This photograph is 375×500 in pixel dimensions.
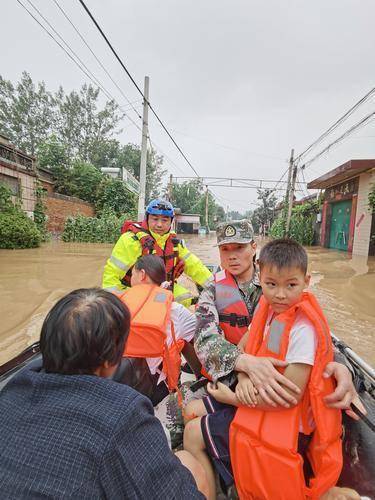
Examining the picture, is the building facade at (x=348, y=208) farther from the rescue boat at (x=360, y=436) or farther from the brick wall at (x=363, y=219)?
the rescue boat at (x=360, y=436)

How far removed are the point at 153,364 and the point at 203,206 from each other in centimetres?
4867

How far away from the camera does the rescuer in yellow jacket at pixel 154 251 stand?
9.11ft

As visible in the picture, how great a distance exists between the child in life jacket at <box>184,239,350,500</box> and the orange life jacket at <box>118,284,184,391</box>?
0.37 metres

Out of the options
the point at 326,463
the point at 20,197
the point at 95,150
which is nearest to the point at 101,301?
the point at 326,463

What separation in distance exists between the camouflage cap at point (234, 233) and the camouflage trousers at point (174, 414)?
900 millimetres

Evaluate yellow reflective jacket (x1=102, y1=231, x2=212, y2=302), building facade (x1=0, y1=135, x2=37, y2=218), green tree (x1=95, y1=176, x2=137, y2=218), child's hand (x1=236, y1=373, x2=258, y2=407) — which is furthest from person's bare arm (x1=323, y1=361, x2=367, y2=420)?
green tree (x1=95, y1=176, x2=137, y2=218)

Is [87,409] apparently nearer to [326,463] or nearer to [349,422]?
[326,463]

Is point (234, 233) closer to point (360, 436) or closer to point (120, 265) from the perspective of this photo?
point (360, 436)

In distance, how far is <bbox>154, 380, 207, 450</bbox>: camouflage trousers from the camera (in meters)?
1.77

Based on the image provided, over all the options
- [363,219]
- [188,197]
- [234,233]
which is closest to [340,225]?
[363,219]

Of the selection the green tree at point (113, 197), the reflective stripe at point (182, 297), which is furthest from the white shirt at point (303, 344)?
Result: the green tree at point (113, 197)

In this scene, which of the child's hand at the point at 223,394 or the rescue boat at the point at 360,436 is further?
the child's hand at the point at 223,394

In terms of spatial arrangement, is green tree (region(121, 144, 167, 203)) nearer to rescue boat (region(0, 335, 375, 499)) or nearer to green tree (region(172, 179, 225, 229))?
green tree (region(172, 179, 225, 229))

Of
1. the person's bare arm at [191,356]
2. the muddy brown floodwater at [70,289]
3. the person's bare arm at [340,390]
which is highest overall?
the person's bare arm at [340,390]
